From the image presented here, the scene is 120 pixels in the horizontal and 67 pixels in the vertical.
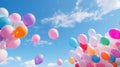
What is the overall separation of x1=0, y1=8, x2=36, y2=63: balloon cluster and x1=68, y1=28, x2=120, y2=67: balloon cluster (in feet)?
10.8

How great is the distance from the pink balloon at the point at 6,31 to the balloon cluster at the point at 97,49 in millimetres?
3739

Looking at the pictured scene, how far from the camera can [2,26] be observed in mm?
7023

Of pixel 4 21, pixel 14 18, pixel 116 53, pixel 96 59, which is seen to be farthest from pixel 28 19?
pixel 116 53

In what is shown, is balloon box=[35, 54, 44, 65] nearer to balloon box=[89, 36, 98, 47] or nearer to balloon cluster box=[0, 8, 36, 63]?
balloon box=[89, 36, 98, 47]

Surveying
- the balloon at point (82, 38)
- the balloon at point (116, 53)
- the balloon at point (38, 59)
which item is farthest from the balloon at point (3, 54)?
the balloon at point (116, 53)

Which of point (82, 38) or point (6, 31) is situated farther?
point (82, 38)

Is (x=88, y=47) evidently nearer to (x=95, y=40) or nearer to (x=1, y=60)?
(x=95, y=40)

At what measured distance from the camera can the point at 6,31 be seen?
6824 millimetres

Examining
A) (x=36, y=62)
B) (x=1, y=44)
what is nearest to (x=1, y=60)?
(x=1, y=44)

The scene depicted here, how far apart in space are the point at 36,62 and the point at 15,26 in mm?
3349

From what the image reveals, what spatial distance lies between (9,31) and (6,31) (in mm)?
102

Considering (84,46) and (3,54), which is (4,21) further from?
(84,46)

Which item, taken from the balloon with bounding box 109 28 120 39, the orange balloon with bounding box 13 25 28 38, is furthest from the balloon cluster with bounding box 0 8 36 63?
the balloon with bounding box 109 28 120 39

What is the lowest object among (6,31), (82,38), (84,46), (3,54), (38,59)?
(3,54)
